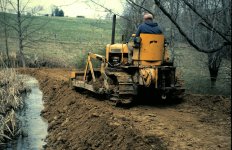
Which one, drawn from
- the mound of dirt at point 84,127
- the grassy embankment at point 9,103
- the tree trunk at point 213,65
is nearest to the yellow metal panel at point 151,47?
the mound of dirt at point 84,127

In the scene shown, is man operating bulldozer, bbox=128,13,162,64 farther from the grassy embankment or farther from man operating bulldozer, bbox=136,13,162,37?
the grassy embankment

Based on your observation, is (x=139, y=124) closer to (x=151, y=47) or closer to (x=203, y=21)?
(x=151, y=47)

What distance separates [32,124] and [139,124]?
5.16 metres

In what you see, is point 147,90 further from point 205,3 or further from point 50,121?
point 205,3

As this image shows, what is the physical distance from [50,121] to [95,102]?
74.7 inches

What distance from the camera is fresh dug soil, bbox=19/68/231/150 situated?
26.2 feet

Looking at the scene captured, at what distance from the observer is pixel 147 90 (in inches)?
465

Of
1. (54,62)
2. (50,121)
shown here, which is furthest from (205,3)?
(54,62)

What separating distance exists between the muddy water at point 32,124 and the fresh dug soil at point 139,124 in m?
0.29

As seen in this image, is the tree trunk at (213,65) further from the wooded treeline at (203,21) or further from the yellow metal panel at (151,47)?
the yellow metal panel at (151,47)

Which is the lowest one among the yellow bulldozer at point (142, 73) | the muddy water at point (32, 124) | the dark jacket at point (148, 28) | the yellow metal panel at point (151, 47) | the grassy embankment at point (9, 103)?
the muddy water at point (32, 124)

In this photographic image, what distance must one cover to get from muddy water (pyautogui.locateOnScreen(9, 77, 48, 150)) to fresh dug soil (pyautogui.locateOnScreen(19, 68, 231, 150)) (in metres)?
0.29

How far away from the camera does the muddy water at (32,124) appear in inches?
439

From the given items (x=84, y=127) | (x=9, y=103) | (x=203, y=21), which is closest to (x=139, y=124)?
(x=84, y=127)
